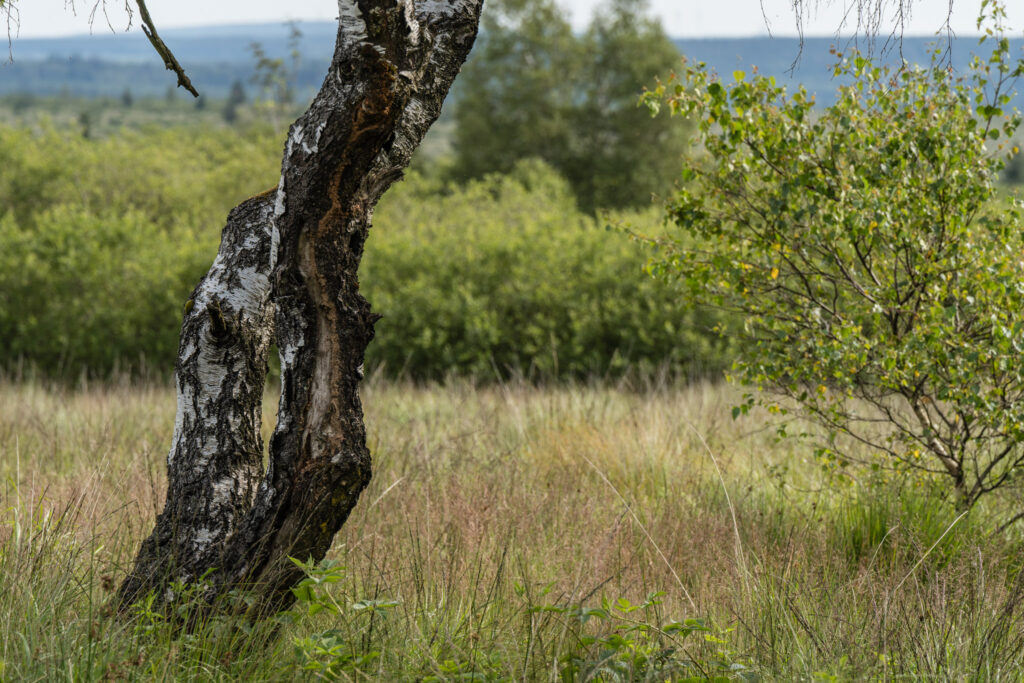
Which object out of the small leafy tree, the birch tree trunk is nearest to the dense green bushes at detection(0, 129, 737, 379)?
the small leafy tree

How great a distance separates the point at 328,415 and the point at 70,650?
97 centimetres

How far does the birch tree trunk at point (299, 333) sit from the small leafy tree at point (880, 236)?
1714mm

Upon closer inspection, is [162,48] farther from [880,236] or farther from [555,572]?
[880,236]

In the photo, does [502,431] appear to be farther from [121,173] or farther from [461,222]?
[121,173]

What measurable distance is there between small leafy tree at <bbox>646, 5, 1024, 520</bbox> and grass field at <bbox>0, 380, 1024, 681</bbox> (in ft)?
2.01

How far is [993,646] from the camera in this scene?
2.68 meters

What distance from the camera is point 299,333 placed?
2730 mm

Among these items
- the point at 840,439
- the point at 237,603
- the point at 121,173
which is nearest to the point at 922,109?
the point at 840,439

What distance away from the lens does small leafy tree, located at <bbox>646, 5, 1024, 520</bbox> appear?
12.1 feet

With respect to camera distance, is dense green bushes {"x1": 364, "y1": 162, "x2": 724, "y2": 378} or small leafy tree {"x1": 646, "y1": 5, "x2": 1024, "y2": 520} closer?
small leafy tree {"x1": 646, "y1": 5, "x2": 1024, "y2": 520}

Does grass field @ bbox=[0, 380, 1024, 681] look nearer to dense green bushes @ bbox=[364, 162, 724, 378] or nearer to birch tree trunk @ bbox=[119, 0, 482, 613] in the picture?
birch tree trunk @ bbox=[119, 0, 482, 613]

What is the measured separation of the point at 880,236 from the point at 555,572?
2097 mm

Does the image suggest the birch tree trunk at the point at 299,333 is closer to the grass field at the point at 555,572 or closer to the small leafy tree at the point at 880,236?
the grass field at the point at 555,572

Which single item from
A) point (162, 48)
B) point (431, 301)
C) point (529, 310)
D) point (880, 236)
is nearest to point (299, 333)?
point (162, 48)
